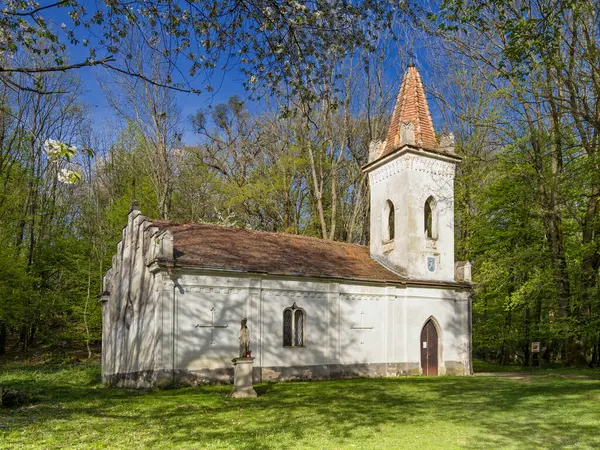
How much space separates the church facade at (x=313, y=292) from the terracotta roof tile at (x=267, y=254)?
63 mm

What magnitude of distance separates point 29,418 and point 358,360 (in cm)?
1349

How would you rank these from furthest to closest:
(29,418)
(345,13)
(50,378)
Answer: (50,378), (29,418), (345,13)

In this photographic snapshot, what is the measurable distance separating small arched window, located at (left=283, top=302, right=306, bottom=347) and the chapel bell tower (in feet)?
18.7

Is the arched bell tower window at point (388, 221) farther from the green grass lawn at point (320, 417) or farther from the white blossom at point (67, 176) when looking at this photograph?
the white blossom at point (67, 176)

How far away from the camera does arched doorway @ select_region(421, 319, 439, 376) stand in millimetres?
23984

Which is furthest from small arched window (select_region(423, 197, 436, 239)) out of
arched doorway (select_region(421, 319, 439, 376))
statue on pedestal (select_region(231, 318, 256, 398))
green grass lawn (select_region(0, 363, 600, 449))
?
statue on pedestal (select_region(231, 318, 256, 398))

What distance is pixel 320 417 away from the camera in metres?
11.8

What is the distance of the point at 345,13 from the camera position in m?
7.79

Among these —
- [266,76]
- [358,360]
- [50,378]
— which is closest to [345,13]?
[266,76]

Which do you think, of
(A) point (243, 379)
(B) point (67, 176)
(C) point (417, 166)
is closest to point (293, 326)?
(A) point (243, 379)

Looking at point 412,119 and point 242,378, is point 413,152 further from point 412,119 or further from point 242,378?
point 242,378

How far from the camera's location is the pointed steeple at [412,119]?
25.0 metres

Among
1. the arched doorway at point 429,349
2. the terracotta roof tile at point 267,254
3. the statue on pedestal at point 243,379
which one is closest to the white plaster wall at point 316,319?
the arched doorway at point 429,349

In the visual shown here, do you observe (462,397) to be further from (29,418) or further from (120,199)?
(120,199)
